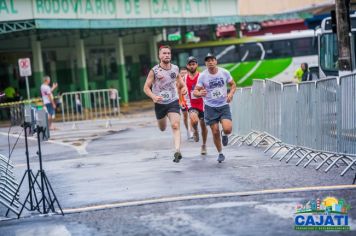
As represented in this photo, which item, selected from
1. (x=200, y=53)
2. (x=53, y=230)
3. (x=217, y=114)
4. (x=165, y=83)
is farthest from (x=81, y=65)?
(x=53, y=230)

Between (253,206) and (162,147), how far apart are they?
934cm

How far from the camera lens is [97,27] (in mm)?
39250

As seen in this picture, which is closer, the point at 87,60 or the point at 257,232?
the point at 257,232

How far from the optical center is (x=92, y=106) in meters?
34.4

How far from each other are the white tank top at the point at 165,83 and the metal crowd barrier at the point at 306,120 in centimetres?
214

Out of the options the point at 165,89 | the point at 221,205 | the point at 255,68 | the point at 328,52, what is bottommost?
the point at 255,68

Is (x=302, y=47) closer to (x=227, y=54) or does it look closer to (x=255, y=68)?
(x=255, y=68)

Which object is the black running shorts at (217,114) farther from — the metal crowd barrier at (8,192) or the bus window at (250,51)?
the bus window at (250,51)

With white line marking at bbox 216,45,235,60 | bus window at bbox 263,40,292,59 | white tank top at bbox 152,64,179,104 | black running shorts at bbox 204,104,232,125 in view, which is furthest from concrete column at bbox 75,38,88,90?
black running shorts at bbox 204,104,232,125

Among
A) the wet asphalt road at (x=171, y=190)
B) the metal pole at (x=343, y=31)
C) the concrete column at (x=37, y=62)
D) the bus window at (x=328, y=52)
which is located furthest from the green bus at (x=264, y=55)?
the wet asphalt road at (x=171, y=190)

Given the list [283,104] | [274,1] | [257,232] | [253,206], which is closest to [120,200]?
[253,206]

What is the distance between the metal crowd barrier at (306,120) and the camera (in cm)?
1124

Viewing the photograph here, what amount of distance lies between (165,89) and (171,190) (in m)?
3.72

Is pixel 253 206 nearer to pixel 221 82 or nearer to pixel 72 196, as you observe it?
pixel 72 196
